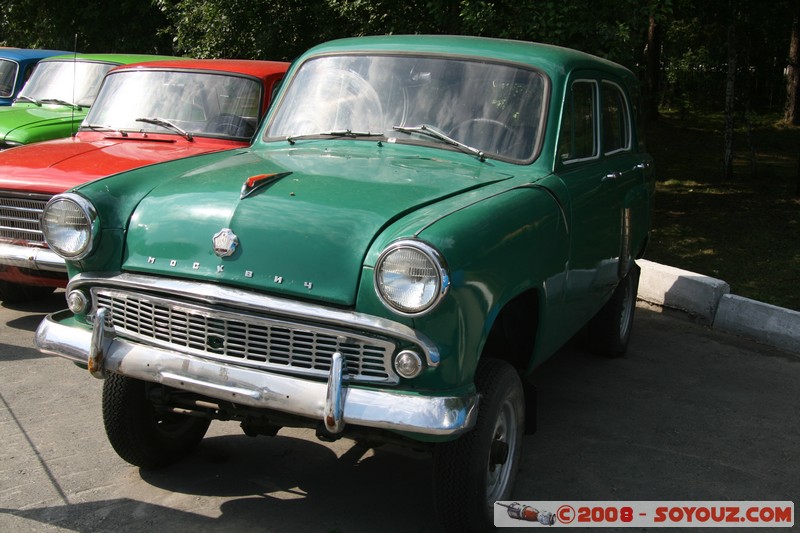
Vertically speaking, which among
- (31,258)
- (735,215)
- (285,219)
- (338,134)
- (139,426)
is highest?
(338,134)

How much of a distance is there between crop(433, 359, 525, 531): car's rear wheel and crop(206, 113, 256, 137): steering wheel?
372 cm

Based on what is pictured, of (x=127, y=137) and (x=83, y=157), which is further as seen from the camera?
(x=127, y=137)

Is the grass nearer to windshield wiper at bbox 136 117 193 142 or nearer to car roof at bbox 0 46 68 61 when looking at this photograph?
windshield wiper at bbox 136 117 193 142

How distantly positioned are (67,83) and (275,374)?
6742mm

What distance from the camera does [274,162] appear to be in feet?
13.8

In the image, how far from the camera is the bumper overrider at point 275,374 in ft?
10.2

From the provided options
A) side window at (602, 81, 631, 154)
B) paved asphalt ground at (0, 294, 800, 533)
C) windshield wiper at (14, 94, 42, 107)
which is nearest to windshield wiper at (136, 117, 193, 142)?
paved asphalt ground at (0, 294, 800, 533)

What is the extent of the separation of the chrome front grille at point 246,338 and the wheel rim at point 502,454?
66 centimetres

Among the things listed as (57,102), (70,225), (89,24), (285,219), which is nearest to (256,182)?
(285,219)

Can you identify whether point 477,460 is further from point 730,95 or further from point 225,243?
point 730,95

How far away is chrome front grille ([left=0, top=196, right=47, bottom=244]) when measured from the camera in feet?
19.4

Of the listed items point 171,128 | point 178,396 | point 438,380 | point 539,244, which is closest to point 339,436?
point 438,380

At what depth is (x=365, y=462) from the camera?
4414mm

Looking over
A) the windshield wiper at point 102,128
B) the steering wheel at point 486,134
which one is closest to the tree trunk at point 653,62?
the windshield wiper at point 102,128
